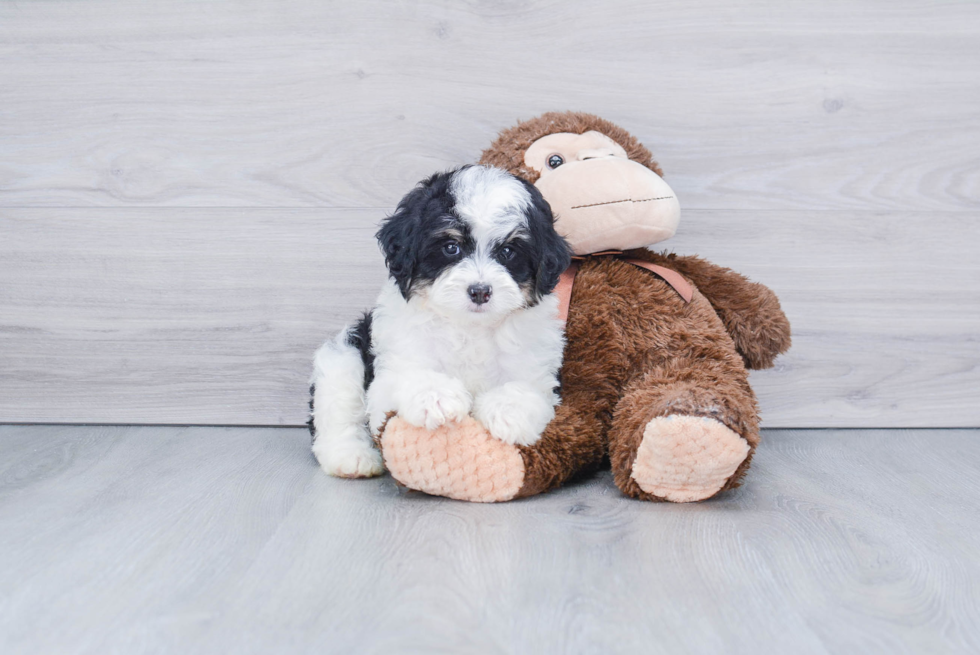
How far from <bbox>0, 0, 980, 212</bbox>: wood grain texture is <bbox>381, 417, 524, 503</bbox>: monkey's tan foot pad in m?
0.74

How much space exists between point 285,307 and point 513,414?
0.81 metres

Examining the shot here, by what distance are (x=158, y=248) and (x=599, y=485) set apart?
1.18m

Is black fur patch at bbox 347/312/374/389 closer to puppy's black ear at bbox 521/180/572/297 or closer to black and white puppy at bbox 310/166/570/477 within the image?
black and white puppy at bbox 310/166/570/477

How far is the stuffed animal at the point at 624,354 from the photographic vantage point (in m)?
1.27

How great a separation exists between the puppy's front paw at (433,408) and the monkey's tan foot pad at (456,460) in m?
0.02

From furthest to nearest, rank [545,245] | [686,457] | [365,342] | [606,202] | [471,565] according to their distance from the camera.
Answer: [365,342], [606,202], [545,245], [686,457], [471,565]

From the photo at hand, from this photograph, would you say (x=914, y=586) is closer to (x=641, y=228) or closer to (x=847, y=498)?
(x=847, y=498)

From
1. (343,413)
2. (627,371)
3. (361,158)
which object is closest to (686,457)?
(627,371)

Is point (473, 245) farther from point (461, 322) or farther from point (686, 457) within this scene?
point (686, 457)

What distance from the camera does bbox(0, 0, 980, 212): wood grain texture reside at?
180cm

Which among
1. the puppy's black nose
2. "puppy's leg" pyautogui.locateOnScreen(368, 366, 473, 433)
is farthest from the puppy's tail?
the puppy's black nose

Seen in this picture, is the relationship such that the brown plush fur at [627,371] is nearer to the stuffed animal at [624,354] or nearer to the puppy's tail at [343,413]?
the stuffed animal at [624,354]

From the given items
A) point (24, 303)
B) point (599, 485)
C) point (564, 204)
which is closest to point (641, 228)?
point (564, 204)

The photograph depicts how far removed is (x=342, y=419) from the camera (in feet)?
4.99
